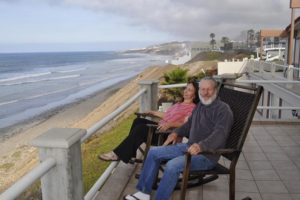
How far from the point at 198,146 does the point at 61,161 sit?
45.6 inches

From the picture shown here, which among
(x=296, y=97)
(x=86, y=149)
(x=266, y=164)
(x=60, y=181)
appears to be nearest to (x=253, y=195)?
(x=266, y=164)

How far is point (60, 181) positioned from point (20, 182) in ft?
2.09

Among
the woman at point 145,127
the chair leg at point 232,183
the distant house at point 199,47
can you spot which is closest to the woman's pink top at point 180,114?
the woman at point 145,127

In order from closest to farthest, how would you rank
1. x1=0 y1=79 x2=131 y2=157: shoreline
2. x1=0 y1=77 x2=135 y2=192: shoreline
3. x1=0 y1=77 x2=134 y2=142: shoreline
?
1. x1=0 y1=77 x2=135 y2=192: shoreline
2. x1=0 y1=79 x2=131 y2=157: shoreline
3. x1=0 y1=77 x2=134 y2=142: shoreline

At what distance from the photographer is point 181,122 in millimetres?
4062

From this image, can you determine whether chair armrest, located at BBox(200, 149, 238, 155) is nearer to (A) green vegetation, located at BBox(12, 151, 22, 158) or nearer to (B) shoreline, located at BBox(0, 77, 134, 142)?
(A) green vegetation, located at BBox(12, 151, 22, 158)

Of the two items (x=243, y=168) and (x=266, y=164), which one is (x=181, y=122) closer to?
(x=243, y=168)

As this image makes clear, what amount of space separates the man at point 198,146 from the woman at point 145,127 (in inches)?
19.7

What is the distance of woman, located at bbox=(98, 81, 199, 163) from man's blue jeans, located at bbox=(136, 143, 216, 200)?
49 centimetres

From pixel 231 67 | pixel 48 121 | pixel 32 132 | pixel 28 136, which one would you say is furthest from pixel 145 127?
pixel 231 67

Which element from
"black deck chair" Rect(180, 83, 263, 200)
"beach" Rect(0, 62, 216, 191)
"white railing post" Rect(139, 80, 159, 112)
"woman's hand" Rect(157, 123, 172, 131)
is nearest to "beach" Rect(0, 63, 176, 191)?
"beach" Rect(0, 62, 216, 191)

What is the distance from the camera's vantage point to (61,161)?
2.31 m

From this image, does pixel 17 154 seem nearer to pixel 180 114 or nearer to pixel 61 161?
pixel 180 114

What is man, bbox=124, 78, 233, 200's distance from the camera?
10.0 ft
